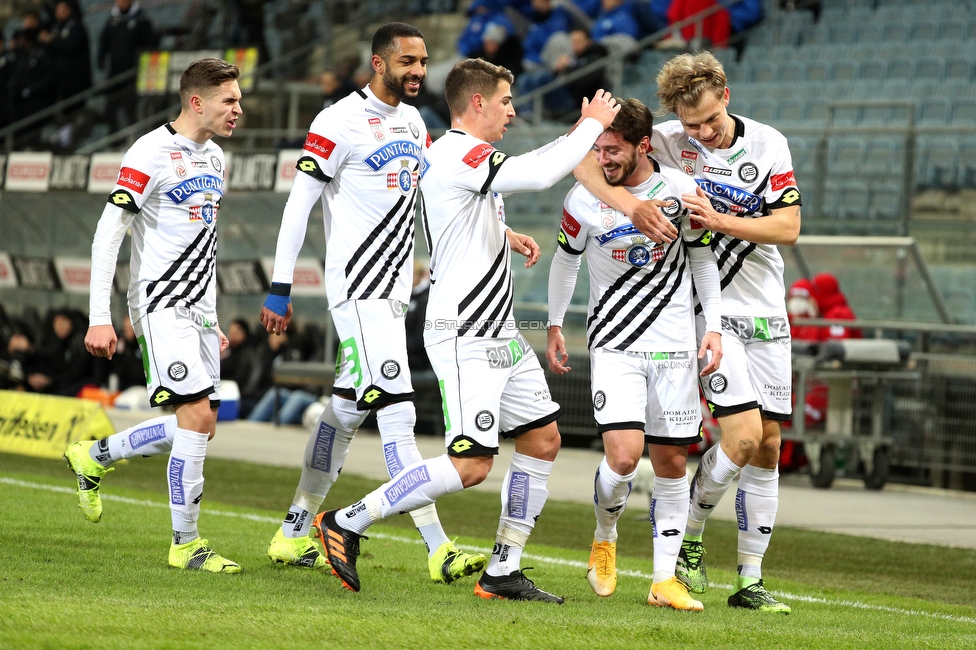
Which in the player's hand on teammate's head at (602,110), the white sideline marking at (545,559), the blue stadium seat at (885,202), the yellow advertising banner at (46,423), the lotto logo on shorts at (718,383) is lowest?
the white sideline marking at (545,559)

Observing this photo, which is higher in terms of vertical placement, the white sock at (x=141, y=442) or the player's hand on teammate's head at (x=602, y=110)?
the player's hand on teammate's head at (x=602, y=110)

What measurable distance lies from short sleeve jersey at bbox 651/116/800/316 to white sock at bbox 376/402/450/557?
159 cm

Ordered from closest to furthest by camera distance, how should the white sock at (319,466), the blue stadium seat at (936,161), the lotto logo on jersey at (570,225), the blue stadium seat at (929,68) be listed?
the lotto logo on jersey at (570,225) → the white sock at (319,466) → the blue stadium seat at (936,161) → the blue stadium seat at (929,68)

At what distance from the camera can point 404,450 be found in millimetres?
5941

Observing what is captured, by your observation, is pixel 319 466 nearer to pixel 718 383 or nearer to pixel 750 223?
pixel 718 383

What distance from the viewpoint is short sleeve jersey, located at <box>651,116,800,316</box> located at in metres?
5.77

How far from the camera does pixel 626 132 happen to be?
A: 5406mm

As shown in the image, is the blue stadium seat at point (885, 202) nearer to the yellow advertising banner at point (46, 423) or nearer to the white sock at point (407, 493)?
the yellow advertising banner at point (46, 423)

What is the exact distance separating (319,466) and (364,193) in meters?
1.38

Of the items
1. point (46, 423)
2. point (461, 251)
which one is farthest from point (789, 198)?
point (46, 423)

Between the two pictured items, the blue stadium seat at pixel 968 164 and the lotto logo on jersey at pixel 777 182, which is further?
the blue stadium seat at pixel 968 164

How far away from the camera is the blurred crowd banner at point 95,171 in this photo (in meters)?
15.3

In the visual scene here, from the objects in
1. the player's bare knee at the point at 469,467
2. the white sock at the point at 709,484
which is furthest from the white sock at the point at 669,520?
the player's bare knee at the point at 469,467

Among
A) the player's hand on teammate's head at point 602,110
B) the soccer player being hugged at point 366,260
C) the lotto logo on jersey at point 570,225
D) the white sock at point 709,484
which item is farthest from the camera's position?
the soccer player being hugged at point 366,260
